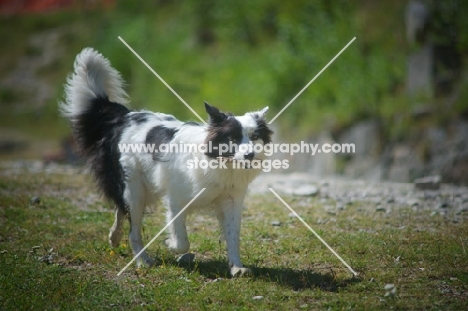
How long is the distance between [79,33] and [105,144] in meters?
24.1

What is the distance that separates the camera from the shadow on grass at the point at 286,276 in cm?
603

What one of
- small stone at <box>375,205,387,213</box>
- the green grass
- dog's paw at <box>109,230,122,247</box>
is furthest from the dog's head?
small stone at <box>375,205,387,213</box>

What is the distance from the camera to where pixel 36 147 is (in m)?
24.2

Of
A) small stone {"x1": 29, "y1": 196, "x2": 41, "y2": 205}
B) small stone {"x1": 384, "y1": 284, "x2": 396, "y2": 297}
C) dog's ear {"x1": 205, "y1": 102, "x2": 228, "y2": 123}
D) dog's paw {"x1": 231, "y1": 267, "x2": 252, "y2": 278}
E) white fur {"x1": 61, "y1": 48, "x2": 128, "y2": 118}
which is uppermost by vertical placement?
white fur {"x1": 61, "y1": 48, "x2": 128, "y2": 118}

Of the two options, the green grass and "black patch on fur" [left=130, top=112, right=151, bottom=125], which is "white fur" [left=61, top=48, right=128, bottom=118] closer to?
"black patch on fur" [left=130, top=112, right=151, bottom=125]

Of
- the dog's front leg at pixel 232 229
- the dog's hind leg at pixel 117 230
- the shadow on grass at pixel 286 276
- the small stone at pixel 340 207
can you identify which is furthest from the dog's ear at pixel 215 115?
the small stone at pixel 340 207

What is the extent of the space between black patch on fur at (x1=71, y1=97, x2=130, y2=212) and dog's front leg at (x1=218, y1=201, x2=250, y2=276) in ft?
4.22

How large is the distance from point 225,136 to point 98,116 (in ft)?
6.76

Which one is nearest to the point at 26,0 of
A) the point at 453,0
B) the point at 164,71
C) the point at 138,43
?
the point at 138,43

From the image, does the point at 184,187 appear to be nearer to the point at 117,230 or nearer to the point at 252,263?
the point at 252,263

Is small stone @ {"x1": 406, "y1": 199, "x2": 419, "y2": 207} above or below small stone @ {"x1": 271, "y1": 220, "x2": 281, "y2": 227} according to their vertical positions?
above

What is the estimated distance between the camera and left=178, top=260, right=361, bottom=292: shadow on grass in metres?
6.03

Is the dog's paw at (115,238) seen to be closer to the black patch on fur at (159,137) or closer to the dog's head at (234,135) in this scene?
the black patch on fur at (159,137)

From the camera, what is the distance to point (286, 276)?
6.31 metres
